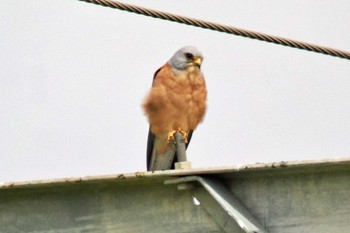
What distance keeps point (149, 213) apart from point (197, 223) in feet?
0.63

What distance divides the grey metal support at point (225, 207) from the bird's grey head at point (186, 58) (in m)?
5.03

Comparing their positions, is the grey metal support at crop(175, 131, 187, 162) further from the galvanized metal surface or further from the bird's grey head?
the bird's grey head

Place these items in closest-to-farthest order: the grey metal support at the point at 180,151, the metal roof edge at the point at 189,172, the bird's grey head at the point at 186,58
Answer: the metal roof edge at the point at 189,172, the grey metal support at the point at 180,151, the bird's grey head at the point at 186,58

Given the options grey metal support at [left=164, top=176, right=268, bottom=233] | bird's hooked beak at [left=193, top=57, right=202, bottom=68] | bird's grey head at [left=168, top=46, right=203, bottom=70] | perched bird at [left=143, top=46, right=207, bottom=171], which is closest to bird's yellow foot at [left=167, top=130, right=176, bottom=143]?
perched bird at [left=143, top=46, right=207, bottom=171]

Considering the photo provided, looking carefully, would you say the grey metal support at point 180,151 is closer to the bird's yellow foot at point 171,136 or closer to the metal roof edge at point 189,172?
the metal roof edge at point 189,172

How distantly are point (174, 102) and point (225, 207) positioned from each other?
4.85m

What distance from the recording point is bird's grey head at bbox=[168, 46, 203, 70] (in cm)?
821

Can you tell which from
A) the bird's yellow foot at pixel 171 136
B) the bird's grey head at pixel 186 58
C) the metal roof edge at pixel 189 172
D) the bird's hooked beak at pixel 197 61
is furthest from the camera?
the bird's hooked beak at pixel 197 61

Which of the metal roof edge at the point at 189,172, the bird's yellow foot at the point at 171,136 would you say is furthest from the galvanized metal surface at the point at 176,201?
the bird's yellow foot at the point at 171,136

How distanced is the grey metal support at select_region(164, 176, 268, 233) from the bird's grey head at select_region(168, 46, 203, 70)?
5.03 meters

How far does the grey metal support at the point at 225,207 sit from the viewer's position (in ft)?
9.59

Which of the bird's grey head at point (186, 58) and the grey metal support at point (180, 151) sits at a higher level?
the bird's grey head at point (186, 58)

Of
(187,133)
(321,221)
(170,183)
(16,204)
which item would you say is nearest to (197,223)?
(170,183)

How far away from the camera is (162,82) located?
7.94m
